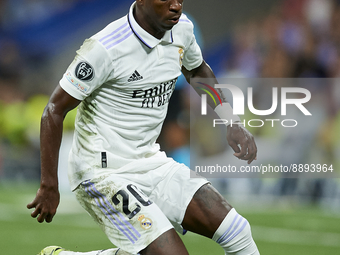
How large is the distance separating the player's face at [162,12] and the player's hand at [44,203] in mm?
1143

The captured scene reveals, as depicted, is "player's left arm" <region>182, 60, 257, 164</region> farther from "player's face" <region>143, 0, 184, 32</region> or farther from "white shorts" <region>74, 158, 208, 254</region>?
"player's face" <region>143, 0, 184, 32</region>

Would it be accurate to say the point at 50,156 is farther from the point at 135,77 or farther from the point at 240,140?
the point at 240,140

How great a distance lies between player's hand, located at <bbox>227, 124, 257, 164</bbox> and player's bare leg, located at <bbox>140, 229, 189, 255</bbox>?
0.95 m

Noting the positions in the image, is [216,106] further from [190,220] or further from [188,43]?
[190,220]

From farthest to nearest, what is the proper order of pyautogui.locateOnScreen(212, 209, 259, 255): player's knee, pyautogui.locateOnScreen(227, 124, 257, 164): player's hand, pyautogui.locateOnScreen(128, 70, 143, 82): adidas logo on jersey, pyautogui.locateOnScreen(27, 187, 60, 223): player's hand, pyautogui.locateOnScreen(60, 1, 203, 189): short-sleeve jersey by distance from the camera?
pyautogui.locateOnScreen(227, 124, 257, 164): player's hand < pyautogui.locateOnScreen(212, 209, 259, 255): player's knee < pyautogui.locateOnScreen(128, 70, 143, 82): adidas logo on jersey < pyautogui.locateOnScreen(60, 1, 203, 189): short-sleeve jersey < pyautogui.locateOnScreen(27, 187, 60, 223): player's hand

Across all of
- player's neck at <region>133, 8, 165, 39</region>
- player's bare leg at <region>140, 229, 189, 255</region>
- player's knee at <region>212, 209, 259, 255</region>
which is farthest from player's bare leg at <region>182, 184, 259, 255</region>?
player's neck at <region>133, 8, 165, 39</region>

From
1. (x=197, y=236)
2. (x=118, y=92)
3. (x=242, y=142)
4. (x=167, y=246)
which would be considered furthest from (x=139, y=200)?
(x=197, y=236)

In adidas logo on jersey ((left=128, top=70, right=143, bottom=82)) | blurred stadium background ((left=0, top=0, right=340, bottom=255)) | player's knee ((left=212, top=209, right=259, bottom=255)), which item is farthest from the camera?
blurred stadium background ((left=0, top=0, right=340, bottom=255))

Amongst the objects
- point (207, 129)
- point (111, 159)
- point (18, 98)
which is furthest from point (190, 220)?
point (18, 98)

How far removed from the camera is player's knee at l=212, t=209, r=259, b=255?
3.15 metres

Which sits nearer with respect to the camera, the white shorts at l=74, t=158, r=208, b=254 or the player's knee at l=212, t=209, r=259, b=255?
the white shorts at l=74, t=158, r=208, b=254

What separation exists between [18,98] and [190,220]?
921cm

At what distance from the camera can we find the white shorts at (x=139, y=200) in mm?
2850

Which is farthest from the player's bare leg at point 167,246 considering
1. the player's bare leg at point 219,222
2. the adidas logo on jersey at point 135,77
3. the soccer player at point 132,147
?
the adidas logo on jersey at point 135,77
